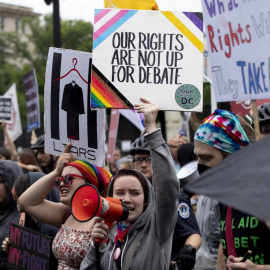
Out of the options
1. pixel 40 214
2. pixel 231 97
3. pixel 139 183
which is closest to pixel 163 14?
pixel 231 97

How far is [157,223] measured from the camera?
10.9 feet

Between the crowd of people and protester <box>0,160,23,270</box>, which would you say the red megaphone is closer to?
the crowd of people

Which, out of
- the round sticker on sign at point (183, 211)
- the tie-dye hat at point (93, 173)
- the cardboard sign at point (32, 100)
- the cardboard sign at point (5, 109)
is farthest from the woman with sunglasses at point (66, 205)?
the cardboard sign at point (5, 109)

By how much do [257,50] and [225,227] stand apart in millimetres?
965

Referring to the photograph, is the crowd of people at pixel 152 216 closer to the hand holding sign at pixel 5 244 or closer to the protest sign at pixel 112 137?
the hand holding sign at pixel 5 244

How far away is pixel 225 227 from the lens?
329 cm

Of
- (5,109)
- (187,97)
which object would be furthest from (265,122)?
(5,109)

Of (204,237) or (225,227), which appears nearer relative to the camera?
(225,227)

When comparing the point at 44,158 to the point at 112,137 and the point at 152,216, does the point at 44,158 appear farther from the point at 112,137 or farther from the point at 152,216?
the point at 152,216

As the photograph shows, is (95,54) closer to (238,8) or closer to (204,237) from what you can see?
(238,8)

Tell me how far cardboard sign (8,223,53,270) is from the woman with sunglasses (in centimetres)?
17

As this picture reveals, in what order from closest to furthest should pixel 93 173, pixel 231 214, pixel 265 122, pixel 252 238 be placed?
pixel 252 238, pixel 231 214, pixel 265 122, pixel 93 173

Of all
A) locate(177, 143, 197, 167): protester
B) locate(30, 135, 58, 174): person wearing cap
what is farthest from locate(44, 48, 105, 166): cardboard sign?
locate(30, 135, 58, 174): person wearing cap

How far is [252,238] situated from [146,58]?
1.35 m
